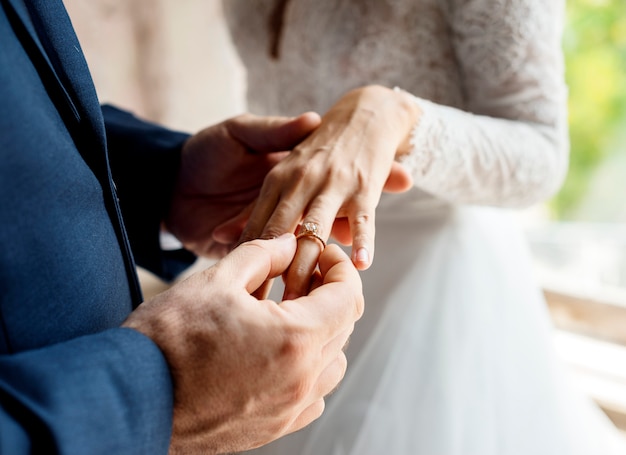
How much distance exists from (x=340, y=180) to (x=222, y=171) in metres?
0.25

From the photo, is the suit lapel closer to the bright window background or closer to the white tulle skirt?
the white tulle skirt

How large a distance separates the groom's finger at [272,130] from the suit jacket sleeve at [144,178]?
0.44 feet

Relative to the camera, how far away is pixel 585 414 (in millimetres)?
896

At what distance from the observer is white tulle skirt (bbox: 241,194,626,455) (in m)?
0.78

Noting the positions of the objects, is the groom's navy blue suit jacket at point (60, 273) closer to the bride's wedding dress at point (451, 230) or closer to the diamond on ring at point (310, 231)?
the diamond on ring at point (310, 231)

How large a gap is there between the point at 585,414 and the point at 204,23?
5.37ft

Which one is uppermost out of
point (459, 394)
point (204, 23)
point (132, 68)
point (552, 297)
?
point (204, 23)

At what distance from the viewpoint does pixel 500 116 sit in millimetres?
862

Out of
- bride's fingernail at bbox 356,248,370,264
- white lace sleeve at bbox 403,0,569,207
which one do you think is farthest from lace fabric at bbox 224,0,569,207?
bride's fingernail at bbox 356,248,370,264

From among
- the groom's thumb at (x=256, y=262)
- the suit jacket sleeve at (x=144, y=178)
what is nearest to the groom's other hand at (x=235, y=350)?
the groom's thumb at (x=256, y=262)

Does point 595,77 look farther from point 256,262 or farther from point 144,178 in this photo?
point 256,262

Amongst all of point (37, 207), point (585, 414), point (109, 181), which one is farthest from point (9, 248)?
point (585, 414)

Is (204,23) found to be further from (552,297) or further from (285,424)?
(285,424)

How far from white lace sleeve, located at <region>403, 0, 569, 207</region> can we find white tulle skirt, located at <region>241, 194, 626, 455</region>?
0.14 meters
